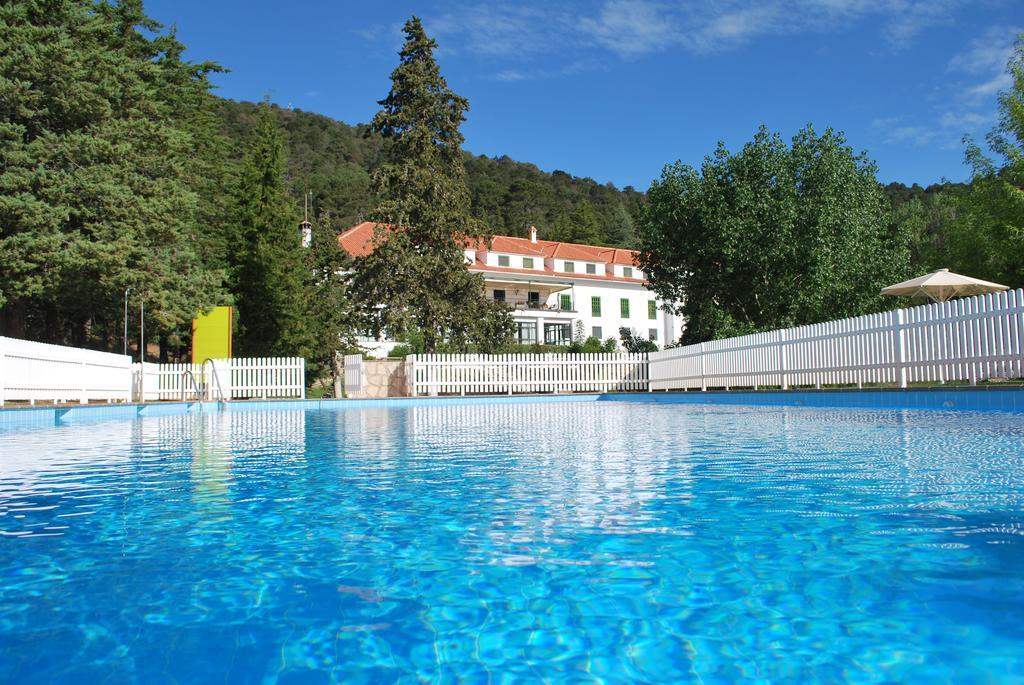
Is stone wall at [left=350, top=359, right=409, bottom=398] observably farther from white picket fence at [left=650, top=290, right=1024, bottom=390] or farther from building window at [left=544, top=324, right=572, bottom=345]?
building window at [left=544, top=324, right=572, bottom=345]

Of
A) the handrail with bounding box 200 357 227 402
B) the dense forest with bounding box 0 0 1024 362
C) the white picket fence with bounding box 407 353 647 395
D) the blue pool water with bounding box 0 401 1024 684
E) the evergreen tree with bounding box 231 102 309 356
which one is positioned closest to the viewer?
the blue pool water with bounding box 0 401 1024 684

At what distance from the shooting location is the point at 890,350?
14141 millimetres

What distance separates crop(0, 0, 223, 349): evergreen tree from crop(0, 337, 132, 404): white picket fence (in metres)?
2.99

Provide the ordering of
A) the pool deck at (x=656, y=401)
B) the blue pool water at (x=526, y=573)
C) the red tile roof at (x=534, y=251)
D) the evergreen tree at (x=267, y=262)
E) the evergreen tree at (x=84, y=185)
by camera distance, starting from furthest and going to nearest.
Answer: the red tile roof at (x=534, y=251) < the evergreen tree at (x=267, y=262) < the evergreen tree at (x=84, y=185) < the pool deck at (x=656, y=401) < the blue pool water at (x=526, y=573)

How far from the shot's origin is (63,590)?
2701mm

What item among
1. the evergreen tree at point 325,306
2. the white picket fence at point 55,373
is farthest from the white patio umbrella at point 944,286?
the evergreen tree at point 325,306

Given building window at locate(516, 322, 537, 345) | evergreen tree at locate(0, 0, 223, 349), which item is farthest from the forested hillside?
evergreen tree at locate(0, 0, 223, 349)

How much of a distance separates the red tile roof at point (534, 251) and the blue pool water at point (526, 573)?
43.8 meters

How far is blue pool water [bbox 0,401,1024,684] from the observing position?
6.57ft

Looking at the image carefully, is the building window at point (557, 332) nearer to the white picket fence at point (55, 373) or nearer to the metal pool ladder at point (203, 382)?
the metal pool ladder at point (203, 382)

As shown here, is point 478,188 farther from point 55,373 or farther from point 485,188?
point 55,373

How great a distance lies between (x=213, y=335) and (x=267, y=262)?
20.7 feet

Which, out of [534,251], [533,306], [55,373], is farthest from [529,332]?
[55,373]

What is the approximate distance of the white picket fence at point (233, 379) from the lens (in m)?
24.2
